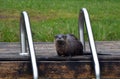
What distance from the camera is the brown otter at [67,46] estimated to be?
20.2 ft

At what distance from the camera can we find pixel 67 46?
20.7ft

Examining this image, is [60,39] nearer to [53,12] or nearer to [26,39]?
[26,39]

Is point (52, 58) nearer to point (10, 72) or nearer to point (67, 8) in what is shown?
point (10, 72)

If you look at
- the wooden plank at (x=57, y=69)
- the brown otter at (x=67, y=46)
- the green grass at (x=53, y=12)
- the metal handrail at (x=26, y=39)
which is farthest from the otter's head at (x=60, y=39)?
the green grass at (x=53, y=12)

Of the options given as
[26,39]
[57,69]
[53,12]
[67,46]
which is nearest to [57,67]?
[57,69]

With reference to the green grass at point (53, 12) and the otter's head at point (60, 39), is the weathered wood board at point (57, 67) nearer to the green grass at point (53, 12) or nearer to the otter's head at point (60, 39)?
the otter's head at point (60, 39)

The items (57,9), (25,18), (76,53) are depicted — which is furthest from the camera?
(57,9)

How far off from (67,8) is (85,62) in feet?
58.2

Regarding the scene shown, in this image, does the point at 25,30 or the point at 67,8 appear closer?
the point at 25,30

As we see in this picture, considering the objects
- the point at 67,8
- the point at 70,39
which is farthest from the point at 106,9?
the point at 70,39

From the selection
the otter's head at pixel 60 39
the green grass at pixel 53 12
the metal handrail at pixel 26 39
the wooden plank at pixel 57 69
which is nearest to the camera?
the metal handrail at pixel 26 39

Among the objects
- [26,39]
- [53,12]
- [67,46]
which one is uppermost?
[53,12]

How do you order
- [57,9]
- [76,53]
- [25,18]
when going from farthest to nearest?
[57,9] → [76,53] → [25,18]

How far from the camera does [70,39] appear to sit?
6395mm
